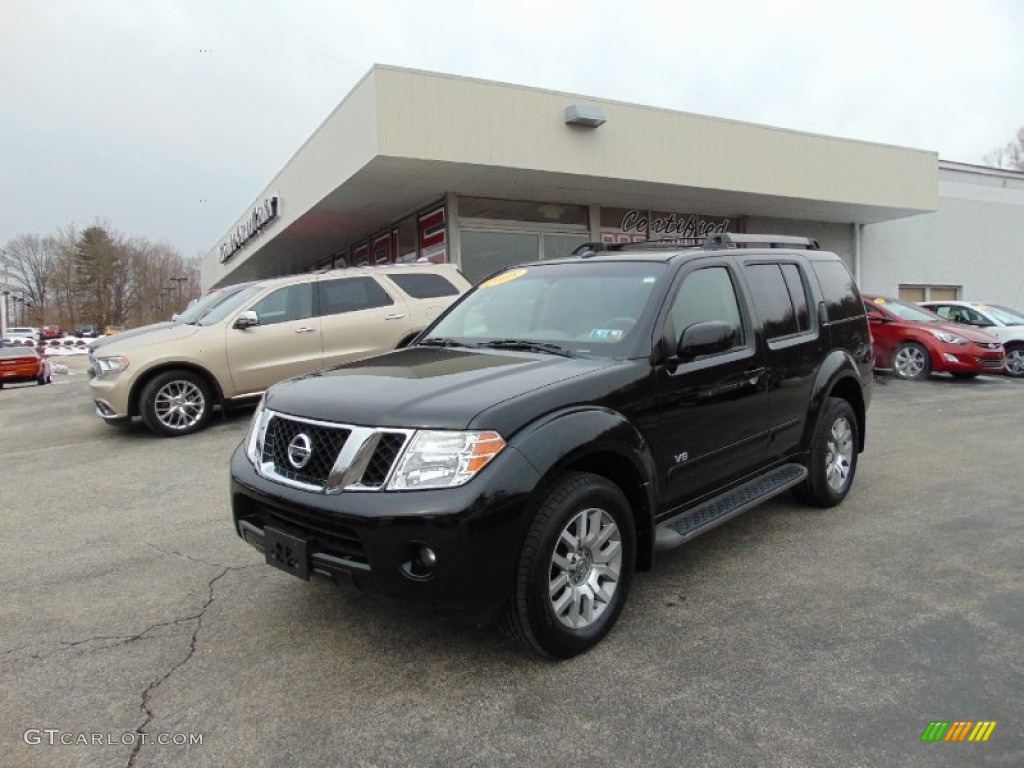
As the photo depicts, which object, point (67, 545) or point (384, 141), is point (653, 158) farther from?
point (67, 545)

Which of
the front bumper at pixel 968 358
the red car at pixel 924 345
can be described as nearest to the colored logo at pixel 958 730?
the red car at pixel 924 345

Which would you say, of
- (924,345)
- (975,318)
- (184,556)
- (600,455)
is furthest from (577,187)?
(600,455)

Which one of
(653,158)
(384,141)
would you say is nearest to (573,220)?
(653,158)

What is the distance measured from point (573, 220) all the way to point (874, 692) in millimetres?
14297

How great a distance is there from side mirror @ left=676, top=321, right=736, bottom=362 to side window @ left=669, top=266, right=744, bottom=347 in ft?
0.37

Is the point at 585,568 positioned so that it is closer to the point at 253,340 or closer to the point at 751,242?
the point at 751,242

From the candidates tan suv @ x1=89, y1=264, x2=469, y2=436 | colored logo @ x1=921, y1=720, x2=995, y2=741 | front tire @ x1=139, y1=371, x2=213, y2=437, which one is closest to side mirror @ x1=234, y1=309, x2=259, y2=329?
tan suv @ x1=89, y1=264, x2=469, y2=436

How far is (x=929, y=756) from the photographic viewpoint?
2287 mm

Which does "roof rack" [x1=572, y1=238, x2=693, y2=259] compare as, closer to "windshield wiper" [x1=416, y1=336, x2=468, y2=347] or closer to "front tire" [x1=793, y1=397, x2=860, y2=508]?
"windshield wiper" [x1=416, y1=336, x2=468, y2=347]

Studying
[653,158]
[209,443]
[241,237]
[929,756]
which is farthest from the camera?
[241,237]

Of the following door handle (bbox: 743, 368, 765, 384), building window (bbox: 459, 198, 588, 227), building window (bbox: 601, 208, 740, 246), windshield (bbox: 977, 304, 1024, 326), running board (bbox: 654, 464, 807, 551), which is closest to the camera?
running board (bbox: 654, 464, 807, 551)

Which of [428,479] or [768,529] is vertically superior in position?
[428,479]

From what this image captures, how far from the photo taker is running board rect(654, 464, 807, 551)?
3318mm

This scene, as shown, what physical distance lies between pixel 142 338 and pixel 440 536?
6849mm
